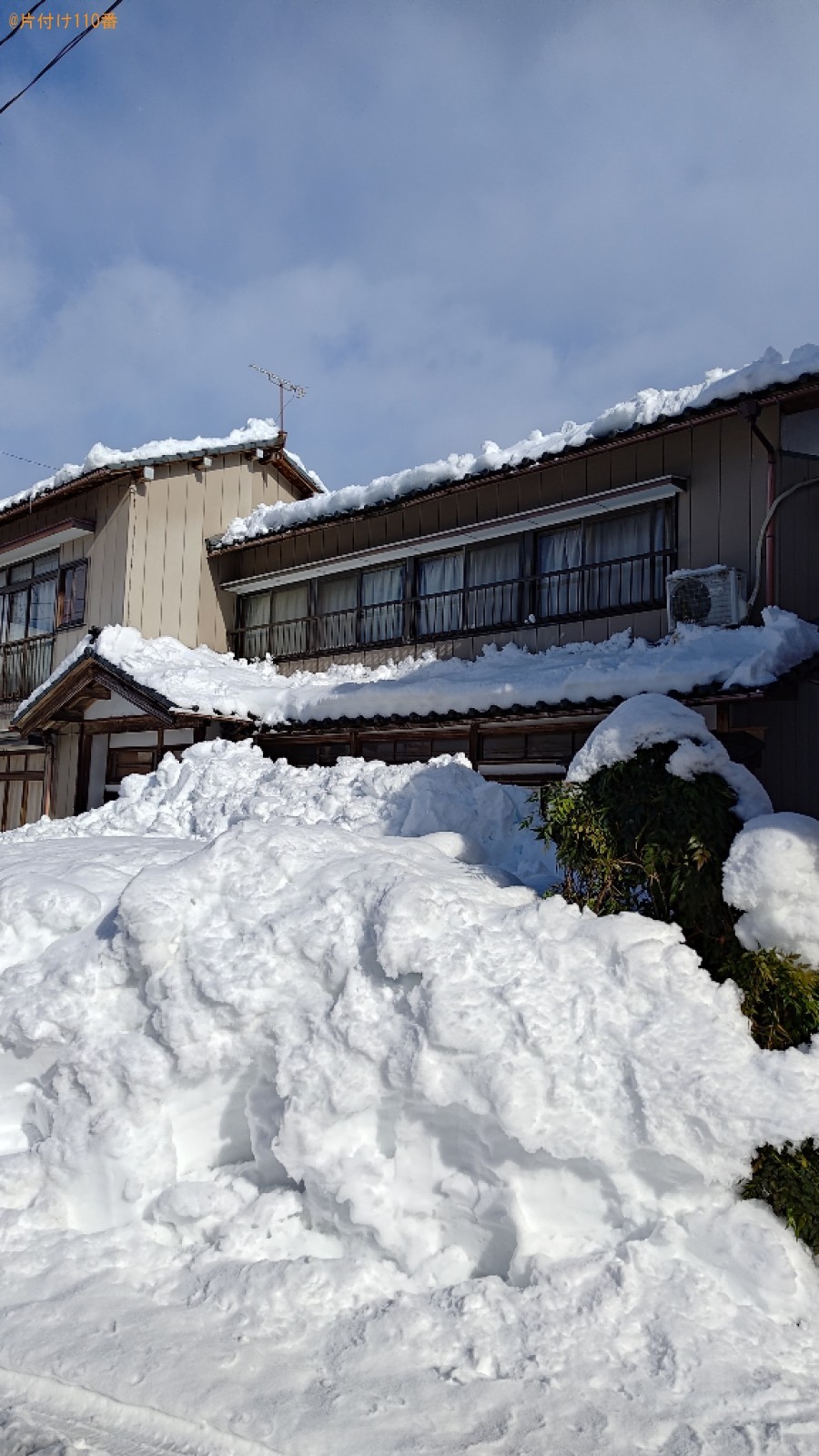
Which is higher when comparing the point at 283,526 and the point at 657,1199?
the point at 283,526

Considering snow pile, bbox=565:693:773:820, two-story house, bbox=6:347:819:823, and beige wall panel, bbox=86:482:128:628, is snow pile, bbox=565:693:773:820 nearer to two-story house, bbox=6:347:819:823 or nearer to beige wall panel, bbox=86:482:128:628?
two-story house, bbox=6:347:819:823

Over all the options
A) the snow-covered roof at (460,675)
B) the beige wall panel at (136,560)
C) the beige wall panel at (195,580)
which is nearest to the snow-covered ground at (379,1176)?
the snow-covered roof at (460,675)

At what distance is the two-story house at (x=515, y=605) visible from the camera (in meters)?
10.4

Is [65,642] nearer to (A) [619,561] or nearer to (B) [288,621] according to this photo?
(B) [288,621]

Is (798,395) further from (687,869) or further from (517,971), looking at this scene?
(517,971)

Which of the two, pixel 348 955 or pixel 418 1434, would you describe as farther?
pixel 348 955

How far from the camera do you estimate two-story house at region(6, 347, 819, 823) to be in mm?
10414

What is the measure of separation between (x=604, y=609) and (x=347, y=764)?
3.57m

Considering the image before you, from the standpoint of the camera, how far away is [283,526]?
15586mm

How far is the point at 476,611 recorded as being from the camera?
44.5ft

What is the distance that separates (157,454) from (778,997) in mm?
13278

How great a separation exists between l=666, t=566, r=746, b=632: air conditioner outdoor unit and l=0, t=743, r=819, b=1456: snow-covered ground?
5.06m

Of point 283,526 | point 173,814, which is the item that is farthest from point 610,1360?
point 283,526

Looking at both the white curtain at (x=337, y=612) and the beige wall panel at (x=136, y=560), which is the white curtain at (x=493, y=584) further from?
the beige wall panel at (x=136, y=560)
